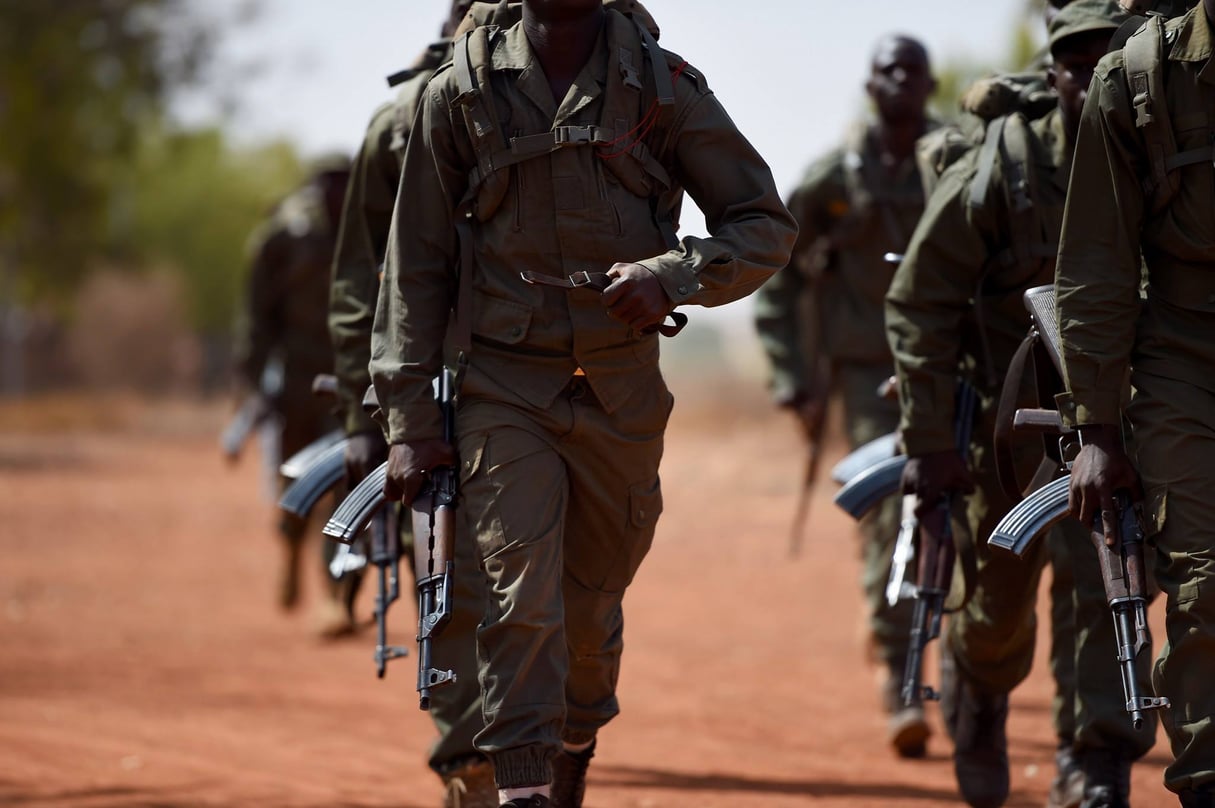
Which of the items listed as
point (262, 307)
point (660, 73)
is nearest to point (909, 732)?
point (660, 73)

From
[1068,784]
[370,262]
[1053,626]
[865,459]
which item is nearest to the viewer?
[1068,784]

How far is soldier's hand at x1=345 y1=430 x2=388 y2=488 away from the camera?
6.30m

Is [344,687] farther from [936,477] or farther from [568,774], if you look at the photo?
[936,477]

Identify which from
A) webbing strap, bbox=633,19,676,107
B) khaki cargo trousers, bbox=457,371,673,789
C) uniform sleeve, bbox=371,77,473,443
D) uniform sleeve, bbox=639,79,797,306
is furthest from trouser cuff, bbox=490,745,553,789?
webbing strap, bbox=633,19,676,107

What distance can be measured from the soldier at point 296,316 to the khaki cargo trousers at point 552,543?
6.40 metres

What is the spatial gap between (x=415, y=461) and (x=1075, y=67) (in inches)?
96.0

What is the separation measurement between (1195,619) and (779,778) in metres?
3.16

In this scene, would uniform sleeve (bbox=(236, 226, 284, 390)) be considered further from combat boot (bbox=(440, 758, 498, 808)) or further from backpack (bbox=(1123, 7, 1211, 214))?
backpack (bbox=(1123, 7, 1211, 214))

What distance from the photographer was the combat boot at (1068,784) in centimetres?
589

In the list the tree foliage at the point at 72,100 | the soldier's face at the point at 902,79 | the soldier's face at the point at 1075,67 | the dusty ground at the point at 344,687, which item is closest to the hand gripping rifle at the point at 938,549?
the dusty ground at the point at 344,687

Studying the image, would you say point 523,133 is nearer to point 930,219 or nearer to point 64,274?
point 930,219

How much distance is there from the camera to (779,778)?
729 centimetres

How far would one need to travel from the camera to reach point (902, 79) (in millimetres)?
8359

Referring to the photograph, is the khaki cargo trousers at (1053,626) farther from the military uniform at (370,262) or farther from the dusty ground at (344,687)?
the military uniform at (370,262)
